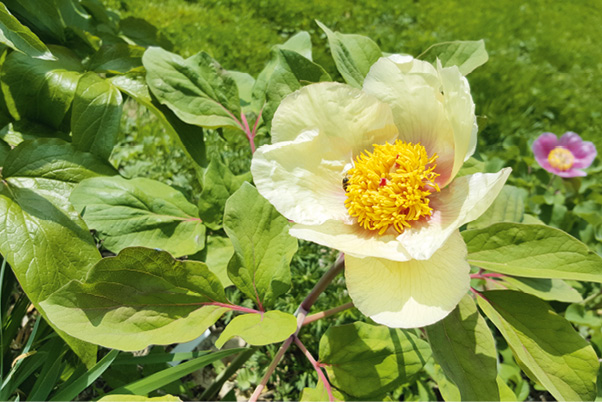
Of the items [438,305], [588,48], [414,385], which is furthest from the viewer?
[588,48]

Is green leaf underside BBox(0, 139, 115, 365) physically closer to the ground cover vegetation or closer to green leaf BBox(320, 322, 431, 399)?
the ground cover vegetation

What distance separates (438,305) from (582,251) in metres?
0.36

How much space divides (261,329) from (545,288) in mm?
718

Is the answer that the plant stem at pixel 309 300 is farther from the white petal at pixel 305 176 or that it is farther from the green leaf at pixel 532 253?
the green leaf at pixel 532 253

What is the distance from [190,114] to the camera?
1320mm

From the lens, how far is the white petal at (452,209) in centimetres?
80

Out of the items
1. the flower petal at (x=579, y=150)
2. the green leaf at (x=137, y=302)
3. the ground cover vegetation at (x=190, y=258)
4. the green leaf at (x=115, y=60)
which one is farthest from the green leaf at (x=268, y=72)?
the flower petal at (x=579, y=150)

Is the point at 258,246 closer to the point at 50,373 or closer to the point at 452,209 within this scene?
the point at 452,209

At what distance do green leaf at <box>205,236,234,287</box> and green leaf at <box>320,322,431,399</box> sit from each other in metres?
0.35

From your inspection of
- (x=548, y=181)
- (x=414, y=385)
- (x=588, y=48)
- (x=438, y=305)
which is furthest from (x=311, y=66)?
(x=588, y=48)

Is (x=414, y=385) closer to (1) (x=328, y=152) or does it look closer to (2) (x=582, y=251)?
(2) (x=582, y=251)

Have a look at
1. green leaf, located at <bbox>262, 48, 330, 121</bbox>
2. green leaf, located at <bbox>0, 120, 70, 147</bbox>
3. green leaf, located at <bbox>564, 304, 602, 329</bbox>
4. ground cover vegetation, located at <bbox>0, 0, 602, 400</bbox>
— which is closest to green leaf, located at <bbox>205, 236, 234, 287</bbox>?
ground cover vegetation, located at <bbox>0, 0, 602, 400</bbox>

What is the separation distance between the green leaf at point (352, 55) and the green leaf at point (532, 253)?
0.45 m

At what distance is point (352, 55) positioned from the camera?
1190 millimetres
